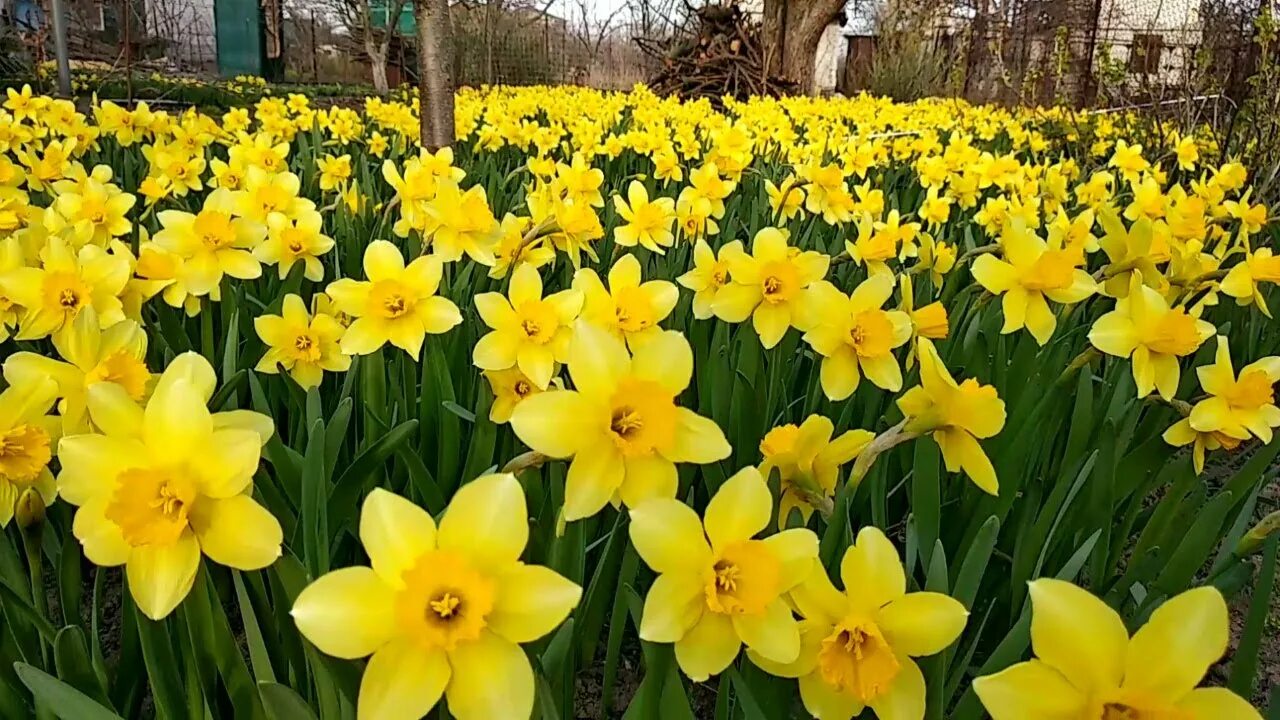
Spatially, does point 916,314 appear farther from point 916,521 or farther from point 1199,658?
point 1199,658

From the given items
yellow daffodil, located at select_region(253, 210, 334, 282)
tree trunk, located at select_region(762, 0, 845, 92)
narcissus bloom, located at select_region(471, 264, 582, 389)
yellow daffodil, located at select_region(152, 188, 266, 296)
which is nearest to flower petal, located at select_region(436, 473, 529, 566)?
narcissus bloom, located at select_region(471, 264, 582, 389)

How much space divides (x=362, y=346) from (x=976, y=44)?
49.0ft

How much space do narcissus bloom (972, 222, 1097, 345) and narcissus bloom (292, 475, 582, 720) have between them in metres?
1.10

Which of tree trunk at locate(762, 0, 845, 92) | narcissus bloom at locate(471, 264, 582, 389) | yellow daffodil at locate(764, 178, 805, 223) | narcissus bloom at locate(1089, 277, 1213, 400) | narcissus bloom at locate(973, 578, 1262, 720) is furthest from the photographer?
tree trunk at locate(762, 0, 845, 92)

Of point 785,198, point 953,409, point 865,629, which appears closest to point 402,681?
point 865,629

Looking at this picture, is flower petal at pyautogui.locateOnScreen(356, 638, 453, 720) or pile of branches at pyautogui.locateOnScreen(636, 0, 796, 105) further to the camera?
pile of branches at pyautogui.locateOnScreen(636, 0, 796, 105)

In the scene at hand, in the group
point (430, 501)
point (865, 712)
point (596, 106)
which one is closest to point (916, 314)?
point (865, 712)

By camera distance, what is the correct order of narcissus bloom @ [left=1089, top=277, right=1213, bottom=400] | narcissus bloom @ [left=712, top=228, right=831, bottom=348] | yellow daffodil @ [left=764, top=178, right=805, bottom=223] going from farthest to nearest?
yellow daffodil @ [left=764, top=178, right=805, bottom=223] < narcissus bloom @ [left=712, top=228, right=831, bottom=348] < narcissus bloom @ [left=1089, top=277, right=1213, bottom=400]

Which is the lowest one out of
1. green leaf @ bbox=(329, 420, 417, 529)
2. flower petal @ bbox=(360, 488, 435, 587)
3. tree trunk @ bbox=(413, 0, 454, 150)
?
green leaf @ bbox=(329, 420, 417, 529)

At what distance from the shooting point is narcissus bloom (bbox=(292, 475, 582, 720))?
61cm

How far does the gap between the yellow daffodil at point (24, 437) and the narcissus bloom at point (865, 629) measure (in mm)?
703

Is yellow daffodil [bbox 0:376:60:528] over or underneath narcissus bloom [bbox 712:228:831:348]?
underneath

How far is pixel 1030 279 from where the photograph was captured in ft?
4.83

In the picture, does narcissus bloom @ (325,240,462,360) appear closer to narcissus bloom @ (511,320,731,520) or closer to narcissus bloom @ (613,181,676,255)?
narcissus bloom @ (511,320,731,520)
